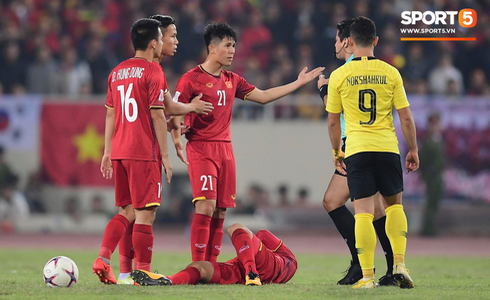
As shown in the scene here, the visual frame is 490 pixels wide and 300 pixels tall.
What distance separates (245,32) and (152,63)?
1063 cm

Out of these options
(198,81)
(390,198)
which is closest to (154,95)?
(198,81)

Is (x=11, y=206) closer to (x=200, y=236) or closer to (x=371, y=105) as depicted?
(x=200, y=236)

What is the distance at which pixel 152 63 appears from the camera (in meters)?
6.50

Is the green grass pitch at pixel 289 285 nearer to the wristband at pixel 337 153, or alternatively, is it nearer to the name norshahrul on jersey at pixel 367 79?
the wristband at pixel 337 153

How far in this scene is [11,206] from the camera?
49.9 ft

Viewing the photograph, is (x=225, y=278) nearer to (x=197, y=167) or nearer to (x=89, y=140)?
(x=197, y=167)

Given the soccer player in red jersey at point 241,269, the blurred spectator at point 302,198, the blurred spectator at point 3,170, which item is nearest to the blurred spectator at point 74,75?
the blurred spectator at point 3,170

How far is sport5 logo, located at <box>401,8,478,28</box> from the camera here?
53.5ft

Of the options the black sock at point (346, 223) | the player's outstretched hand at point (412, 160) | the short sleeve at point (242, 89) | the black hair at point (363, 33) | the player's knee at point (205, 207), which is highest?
the black hair at point (363, 33)

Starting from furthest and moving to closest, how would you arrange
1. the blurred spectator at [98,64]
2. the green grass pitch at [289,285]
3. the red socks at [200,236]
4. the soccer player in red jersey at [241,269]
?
the blurred spectator at [98,64], the red socks at [200,236], the soccer player in red jersey at [241,269], the green grass pitch at [289,285]

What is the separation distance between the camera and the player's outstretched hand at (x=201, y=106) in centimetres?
681

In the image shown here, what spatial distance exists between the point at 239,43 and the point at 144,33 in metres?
10.5

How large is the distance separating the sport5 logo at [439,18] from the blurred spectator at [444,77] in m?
1.16

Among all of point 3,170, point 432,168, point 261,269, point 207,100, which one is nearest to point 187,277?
point 261,269
